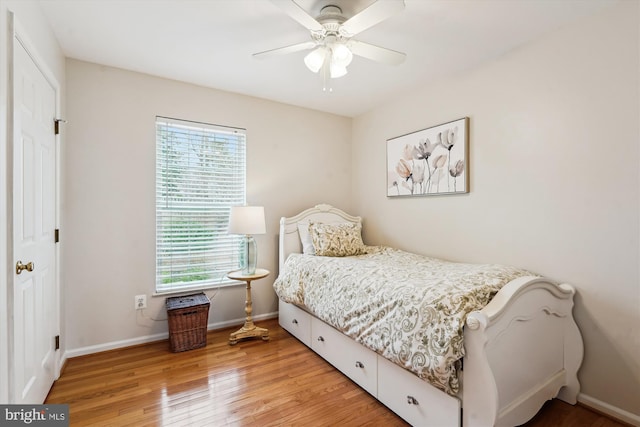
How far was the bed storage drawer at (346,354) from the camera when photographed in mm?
1996

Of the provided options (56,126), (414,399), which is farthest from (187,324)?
(414,399)

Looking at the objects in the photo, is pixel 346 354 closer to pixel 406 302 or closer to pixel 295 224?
pixel 406 302

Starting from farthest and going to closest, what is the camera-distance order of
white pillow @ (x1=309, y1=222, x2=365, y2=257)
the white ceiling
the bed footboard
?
1. white pillow @ (x1=309, y1=222, x2=365, y2=257)
2. the white ceiling
3. the bed footboard

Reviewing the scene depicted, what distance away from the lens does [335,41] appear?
1.88 metres

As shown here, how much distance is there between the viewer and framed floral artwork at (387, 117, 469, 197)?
2623mm

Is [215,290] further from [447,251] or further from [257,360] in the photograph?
[447,251]

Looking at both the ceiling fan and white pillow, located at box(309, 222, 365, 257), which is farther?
white pillow, located at box(309, 222, 365, 257)

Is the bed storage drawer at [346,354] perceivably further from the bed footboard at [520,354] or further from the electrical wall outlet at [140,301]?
the electrical wall outlet at [140,301]

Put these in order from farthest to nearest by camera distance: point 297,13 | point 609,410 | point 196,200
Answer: point 196,200 → point 609,410 → point 297,13

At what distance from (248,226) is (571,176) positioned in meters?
2.46

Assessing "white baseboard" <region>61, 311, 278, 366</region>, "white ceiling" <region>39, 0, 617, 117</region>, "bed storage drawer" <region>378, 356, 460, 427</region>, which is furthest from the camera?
"white baseboard" <region>61, 311, 278, 366</region>

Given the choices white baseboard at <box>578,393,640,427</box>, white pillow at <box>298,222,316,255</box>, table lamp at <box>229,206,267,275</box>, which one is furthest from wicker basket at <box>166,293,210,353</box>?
white baseboard at <box>578,393,640,427</box>

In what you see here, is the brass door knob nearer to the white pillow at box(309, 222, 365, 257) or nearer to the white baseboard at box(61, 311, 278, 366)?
the white baseboard at box(61, 311, 278, 366)

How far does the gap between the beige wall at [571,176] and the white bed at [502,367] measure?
7.3 inches
